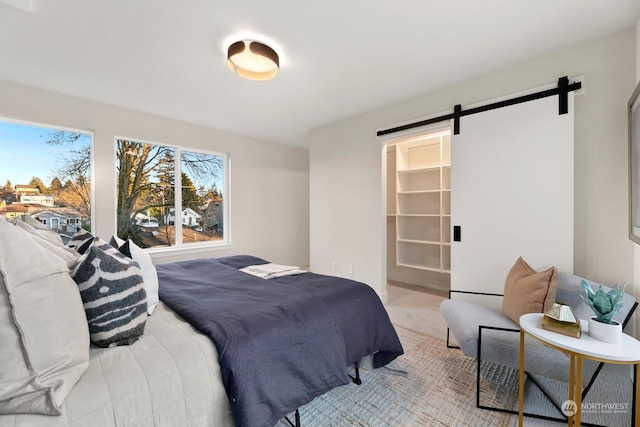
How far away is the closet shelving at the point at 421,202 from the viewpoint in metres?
3.92

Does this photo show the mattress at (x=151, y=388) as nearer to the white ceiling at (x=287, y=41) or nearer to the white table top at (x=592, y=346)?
the white table top at (x=592, y=346)

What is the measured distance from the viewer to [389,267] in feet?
15.7

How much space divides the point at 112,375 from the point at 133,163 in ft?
11.1

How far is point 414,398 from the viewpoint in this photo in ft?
5.59

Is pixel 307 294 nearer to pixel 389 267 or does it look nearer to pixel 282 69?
pixel 282 69

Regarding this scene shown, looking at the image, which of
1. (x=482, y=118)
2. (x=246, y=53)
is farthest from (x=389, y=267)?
(x=246, y=53)

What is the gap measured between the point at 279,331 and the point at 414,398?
1.08m

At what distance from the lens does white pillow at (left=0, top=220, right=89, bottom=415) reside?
770 mm

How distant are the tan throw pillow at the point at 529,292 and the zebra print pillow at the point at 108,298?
2267 millimetres

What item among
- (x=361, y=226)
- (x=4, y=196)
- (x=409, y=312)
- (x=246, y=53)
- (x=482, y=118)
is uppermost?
(x=246, y=53)

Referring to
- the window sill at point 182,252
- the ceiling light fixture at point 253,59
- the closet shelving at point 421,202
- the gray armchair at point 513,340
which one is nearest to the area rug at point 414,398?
the gray armchair at point 513,340

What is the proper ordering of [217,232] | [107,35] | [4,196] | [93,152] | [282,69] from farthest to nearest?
[217,232] < [93,152] < [4,196] < [282,69] < [107,35]
